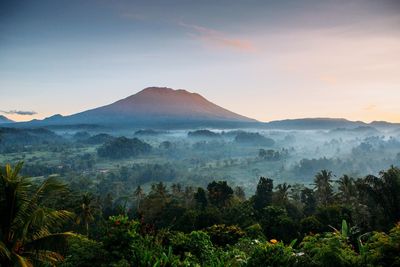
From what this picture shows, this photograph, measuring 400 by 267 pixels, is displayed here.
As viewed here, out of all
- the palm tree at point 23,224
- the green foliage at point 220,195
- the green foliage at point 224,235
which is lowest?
the green foliage at point 220,195

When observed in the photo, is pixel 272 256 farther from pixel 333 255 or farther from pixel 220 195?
pixel 220 195

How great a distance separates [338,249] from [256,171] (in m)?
189

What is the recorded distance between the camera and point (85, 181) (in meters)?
124

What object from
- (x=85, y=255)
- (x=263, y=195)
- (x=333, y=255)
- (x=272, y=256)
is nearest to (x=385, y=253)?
(x=333, y=255)

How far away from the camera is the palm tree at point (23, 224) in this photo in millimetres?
9797

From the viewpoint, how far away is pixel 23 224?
33.2ft

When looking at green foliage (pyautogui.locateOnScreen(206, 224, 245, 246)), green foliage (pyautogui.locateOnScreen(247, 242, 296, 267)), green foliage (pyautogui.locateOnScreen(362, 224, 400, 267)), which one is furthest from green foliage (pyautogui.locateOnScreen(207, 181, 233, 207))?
green foliage (pyautogui.locateOnScreen(362, 224, 400, 267))

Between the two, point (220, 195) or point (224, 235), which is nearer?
point (224, 235)

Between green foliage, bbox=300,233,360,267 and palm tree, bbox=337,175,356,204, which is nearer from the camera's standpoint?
green foliage, bbox=300,233,360,267

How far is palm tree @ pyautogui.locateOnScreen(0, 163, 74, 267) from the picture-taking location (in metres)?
9.80

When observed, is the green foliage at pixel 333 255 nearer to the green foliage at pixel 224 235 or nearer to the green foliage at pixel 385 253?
the green foliage at pixel 385 253

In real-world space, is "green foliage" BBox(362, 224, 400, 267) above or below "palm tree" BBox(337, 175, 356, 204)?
above

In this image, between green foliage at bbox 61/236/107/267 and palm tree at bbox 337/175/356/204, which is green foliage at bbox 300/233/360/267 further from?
palm tree at bbox 337/175/356/204

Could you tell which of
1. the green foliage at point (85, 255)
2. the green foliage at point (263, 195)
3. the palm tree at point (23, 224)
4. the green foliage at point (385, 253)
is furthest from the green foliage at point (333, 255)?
the green foliage at point (263, 195)
